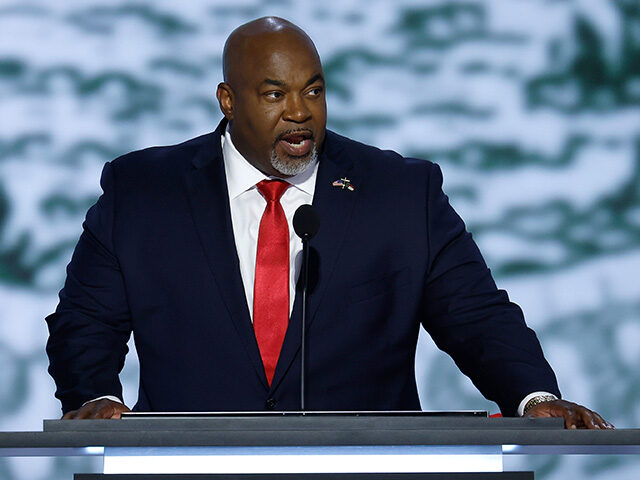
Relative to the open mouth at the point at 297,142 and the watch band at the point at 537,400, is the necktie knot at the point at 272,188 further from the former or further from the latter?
the watch band at the point at 537,400

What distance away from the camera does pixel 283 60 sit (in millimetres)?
2445

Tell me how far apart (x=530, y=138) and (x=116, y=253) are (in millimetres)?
1588

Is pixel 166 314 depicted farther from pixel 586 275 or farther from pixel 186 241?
pixel 586 275

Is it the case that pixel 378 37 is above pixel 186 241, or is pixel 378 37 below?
above

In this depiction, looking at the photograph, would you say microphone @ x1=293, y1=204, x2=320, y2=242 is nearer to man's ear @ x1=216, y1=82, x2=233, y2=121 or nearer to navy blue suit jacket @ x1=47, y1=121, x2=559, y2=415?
navy blue suit jacket @ x1=47, y1=121, x2=559, y2=415

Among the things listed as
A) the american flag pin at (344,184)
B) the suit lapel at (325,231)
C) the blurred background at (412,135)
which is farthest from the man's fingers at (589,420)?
the blurred background at (412,135)

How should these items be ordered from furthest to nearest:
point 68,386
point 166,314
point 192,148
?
point 192,148 < point 166,314 < point 68,386

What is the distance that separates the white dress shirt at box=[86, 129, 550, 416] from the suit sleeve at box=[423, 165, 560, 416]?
299mm

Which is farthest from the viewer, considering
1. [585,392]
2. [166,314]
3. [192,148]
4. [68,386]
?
[585,392]

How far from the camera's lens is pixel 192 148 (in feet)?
8.54

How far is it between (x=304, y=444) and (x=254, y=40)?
134 centimetres

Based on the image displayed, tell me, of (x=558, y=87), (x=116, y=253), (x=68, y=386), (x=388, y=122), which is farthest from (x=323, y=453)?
(x=558, y=87)

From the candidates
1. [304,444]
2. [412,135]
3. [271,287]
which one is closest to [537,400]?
[271,287]

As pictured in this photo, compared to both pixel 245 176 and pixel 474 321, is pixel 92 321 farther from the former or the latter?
pixel 474 321
